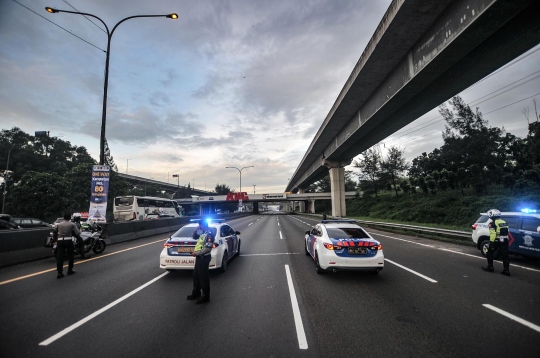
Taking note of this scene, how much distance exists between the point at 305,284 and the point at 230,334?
9.89 ft

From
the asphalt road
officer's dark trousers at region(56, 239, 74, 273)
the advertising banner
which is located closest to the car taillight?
the asphalt road

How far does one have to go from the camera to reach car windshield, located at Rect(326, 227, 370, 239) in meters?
7.39

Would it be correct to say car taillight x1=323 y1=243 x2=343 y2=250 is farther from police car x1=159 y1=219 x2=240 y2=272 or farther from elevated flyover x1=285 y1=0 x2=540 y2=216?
elevated flyover x1=285 y1=0 x2=540 y2=216

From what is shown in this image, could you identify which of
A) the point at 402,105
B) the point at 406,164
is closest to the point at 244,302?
the point at 402,105

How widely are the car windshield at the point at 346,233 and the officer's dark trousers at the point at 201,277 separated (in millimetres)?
3652

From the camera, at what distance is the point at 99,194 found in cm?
1376

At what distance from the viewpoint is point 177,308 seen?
508cm

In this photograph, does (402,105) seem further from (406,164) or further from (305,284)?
(406,164)

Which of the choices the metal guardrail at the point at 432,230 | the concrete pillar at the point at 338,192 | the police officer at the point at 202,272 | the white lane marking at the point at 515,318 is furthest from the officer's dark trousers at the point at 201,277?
the concrete pillar at the point at 338,192

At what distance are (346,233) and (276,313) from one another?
361cm

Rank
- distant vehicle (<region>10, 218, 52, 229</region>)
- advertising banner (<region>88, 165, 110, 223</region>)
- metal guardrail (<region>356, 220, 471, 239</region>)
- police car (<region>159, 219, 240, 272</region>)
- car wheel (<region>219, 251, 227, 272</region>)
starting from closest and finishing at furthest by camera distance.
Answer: police car (<region>159, 219, 240, 272</region>), car wheel (<region>219, 251, 227, 272</region>), metal guardrail (<region>356, 220, 471, 239</region>), advertising banner (<region>88, 165, 110, 223</region>), distant vehicle (<region>10, 218, 52, 229</region>)

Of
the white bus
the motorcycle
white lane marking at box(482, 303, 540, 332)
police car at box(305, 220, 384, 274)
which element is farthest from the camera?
the white bus

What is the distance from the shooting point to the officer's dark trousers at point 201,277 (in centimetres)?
545

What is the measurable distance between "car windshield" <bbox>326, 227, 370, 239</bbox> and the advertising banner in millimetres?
11543
